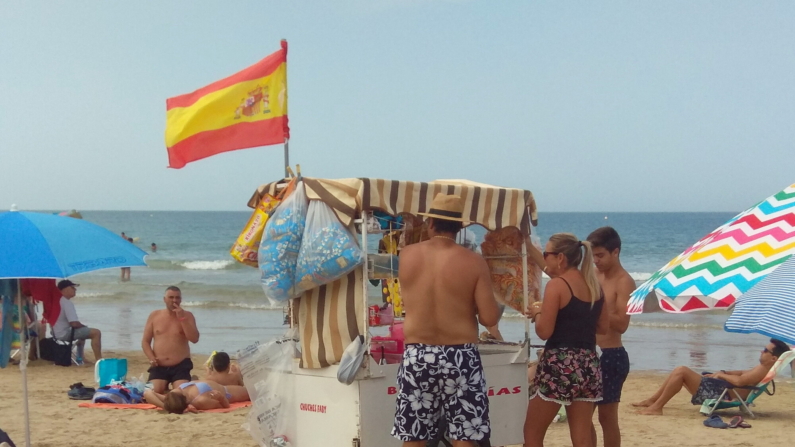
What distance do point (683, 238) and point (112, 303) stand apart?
41.8m

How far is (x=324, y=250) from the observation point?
4734mm

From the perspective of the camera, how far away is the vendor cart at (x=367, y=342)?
477 cm

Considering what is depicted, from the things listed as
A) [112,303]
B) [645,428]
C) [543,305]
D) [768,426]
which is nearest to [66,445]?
[543,305]

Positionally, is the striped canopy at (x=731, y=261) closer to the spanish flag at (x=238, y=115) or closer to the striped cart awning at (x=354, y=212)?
the striped cart awning at (x=354, y=212)

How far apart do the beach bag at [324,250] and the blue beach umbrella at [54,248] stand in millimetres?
934

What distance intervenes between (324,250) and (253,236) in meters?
0.67

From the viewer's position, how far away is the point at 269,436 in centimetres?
536

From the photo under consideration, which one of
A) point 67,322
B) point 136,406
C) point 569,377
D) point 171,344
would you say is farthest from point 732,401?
point 67,322

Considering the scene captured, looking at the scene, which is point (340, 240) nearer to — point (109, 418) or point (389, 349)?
point (389, 349)

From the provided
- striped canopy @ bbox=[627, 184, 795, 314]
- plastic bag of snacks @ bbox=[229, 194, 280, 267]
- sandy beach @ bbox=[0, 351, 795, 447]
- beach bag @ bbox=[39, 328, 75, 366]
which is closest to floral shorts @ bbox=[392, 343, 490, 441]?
striped canopy @ bbox=[627, 184, 795, 314]

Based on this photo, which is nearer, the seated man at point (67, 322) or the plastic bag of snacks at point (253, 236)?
the plastic bag of snacks at point (253, 236)

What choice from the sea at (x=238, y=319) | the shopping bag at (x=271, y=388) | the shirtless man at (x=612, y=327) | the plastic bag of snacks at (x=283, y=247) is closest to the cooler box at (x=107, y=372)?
the sea at (x=238, y=319)

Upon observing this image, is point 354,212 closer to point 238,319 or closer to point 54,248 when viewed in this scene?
point 54,248

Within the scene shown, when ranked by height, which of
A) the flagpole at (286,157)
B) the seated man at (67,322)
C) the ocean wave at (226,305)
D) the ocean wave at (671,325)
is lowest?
the ocean wave at (226,305)
